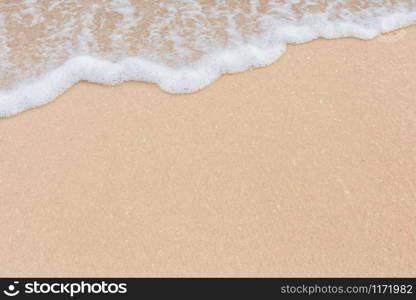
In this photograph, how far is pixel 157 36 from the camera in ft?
7.89

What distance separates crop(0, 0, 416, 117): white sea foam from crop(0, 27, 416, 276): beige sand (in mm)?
110

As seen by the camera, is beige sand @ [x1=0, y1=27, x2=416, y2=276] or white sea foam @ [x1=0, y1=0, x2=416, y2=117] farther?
white sea foam @ [x1=0, y1=0, x2=416, y2=117]

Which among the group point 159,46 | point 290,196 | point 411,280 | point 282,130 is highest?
point 159,46

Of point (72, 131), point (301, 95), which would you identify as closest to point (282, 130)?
point (301, 95)

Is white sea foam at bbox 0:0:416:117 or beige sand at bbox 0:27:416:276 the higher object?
white sea foam at bbox 0:0:416:117

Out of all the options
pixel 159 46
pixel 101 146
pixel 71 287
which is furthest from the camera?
pixel 159 46

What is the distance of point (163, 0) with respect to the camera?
2643mm

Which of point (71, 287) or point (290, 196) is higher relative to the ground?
point (290, 196)

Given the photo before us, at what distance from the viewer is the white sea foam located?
7.11ft

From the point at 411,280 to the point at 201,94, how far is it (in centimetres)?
127

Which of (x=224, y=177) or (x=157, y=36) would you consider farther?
(x=157, y=36)

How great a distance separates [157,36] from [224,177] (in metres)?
1.08

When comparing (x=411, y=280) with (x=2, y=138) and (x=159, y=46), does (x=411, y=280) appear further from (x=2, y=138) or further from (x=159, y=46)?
(x=2, y=138)

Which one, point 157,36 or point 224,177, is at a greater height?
point 157,36
